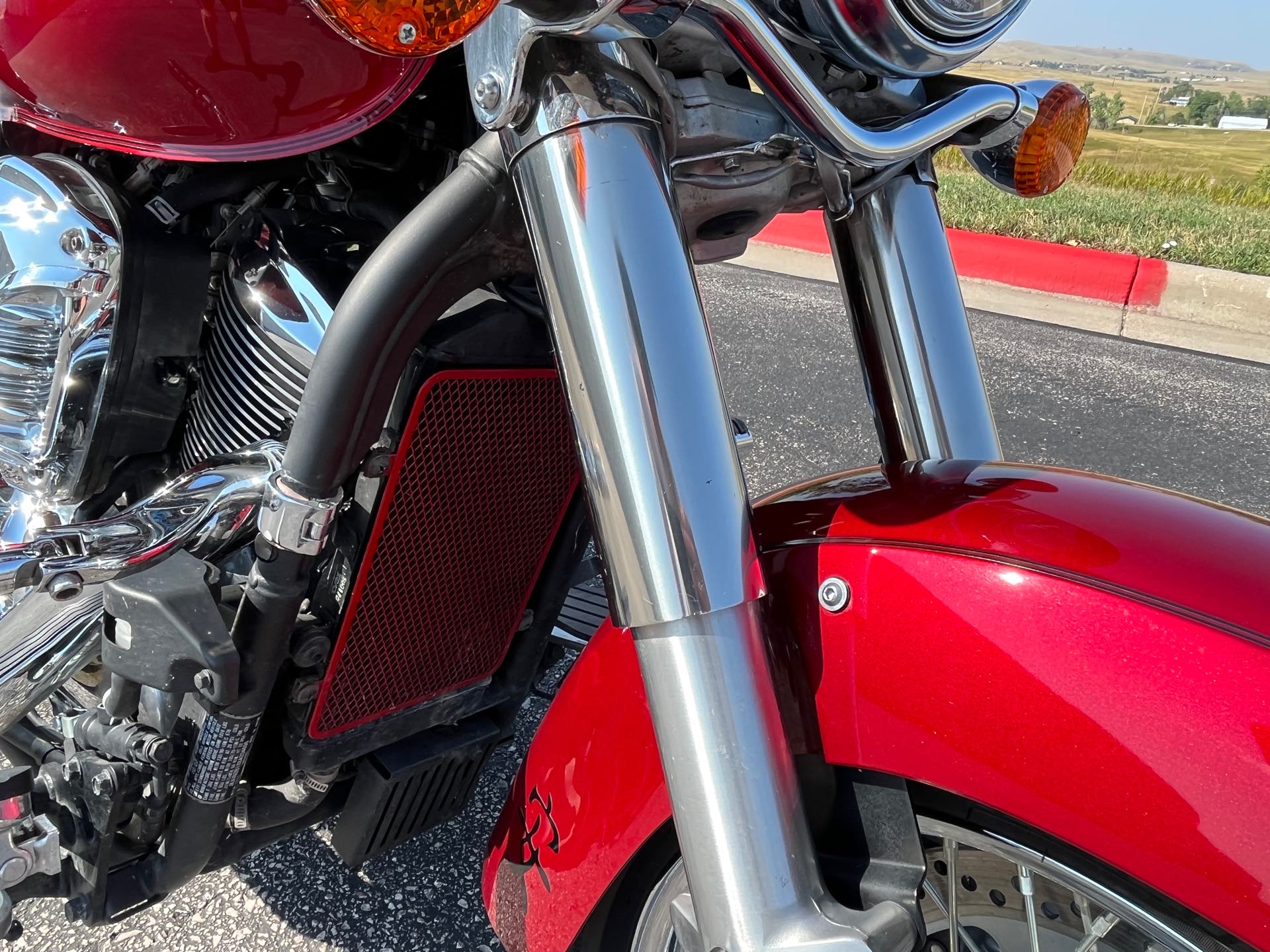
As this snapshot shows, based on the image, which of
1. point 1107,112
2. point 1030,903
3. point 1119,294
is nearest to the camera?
point 1030,903

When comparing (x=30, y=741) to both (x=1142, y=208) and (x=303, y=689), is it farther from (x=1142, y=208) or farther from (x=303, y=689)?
(x=1142, y=208)

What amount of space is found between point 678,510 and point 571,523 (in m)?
0.63

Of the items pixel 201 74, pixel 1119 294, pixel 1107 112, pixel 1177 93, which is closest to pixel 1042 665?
pixel 201 74

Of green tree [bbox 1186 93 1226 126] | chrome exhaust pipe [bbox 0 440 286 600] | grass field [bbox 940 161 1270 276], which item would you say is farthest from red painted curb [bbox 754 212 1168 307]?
green tree [bbox 1186 93 1226 126]

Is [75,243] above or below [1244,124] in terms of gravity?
above

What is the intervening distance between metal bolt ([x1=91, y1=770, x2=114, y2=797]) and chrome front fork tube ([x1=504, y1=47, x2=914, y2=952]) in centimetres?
78

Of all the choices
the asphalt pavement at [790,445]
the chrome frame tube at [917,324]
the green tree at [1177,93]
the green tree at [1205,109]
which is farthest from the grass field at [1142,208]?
the green tree at [1177,93]

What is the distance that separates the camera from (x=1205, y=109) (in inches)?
641

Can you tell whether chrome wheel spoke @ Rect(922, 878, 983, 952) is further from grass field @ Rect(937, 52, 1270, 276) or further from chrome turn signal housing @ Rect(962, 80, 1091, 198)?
grass field @ Rect(937, 52, 1270, 276)

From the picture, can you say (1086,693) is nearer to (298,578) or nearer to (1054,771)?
(1054,771)

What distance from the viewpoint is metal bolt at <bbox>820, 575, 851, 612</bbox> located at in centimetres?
83

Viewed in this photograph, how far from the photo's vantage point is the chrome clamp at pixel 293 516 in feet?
3.36

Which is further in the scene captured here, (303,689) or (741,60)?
(303,689)

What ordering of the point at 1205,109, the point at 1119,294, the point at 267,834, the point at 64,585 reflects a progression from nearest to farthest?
the point at 64,585 < the point at 267,834 < the point at 1119,294 < the point at 1205,109
